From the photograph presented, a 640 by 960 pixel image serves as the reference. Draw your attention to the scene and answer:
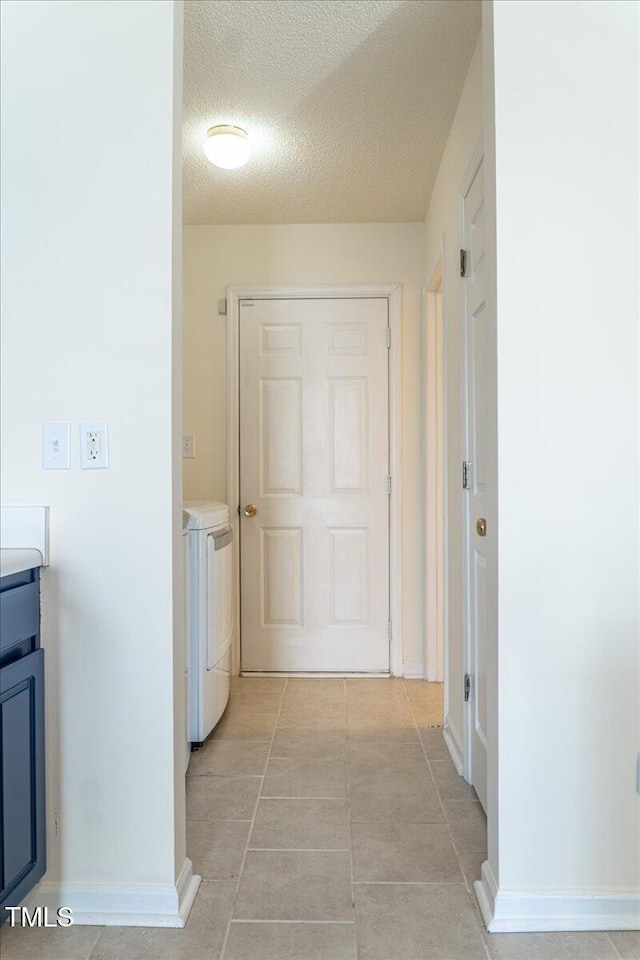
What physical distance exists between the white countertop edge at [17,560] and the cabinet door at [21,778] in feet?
0.66

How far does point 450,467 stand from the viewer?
8.46 feet

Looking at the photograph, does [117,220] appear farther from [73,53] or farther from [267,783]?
[267,783]

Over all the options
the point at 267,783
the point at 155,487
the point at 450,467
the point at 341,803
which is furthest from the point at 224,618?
the point at 155,487

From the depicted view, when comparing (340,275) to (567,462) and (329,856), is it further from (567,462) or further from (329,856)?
(329,856)

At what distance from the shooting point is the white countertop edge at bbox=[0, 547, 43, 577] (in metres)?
1.35

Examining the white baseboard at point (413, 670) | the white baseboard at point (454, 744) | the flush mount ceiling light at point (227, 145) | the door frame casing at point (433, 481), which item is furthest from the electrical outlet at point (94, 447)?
the white baseboard at point (413, 670)

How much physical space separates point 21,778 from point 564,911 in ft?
Answer: 4.23

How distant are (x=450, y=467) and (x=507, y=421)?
3.62ft

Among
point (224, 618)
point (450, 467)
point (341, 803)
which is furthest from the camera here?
point (224, 618)

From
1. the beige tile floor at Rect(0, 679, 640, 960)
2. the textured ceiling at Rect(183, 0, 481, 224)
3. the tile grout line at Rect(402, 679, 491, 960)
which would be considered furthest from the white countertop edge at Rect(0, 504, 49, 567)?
the textured ceiling at Rect(183, 0, 481, 224)

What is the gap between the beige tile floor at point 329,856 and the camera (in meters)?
1.42

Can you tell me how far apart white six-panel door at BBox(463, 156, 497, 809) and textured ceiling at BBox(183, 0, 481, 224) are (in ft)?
1.47

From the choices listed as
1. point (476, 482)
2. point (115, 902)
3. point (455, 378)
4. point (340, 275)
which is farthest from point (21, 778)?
point (340, 275)

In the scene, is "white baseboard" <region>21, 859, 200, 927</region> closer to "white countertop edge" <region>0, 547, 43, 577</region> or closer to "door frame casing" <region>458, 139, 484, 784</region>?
"white countertop edge" <region>0, 547, 43, 577</region>
